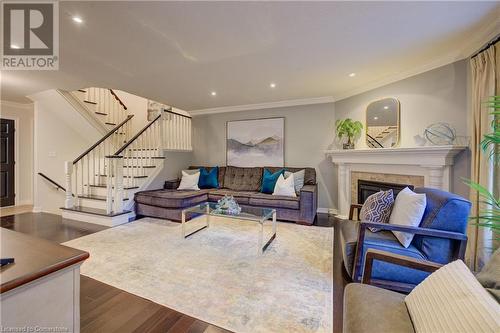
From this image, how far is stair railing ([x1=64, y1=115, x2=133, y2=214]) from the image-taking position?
4156mm

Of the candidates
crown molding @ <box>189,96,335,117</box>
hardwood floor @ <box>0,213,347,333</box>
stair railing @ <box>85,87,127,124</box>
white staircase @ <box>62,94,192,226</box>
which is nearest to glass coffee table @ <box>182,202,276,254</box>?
hardwood floor @ <box>0,213,347,333</box>

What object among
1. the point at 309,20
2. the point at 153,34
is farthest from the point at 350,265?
the point at 153,34

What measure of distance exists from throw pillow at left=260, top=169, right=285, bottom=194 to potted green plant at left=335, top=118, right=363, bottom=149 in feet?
4.22

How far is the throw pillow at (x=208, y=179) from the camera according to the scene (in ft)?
15.9

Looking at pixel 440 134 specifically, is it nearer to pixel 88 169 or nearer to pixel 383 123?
pixel 383 123

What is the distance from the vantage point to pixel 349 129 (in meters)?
3.85

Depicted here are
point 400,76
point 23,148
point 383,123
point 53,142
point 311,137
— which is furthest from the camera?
point 23,148

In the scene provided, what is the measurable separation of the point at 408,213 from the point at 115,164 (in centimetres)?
415

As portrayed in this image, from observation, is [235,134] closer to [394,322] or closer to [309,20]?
[309,20]

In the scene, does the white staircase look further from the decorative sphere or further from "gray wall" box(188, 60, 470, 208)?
the decorative sphere

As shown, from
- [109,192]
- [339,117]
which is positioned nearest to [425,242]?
[339,117]

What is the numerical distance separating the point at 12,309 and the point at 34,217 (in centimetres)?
486

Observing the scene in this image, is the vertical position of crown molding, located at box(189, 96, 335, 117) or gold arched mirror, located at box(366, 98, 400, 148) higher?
crown molding, located at box(189, 96, 335, 117)

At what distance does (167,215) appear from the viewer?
3889 millimetres
